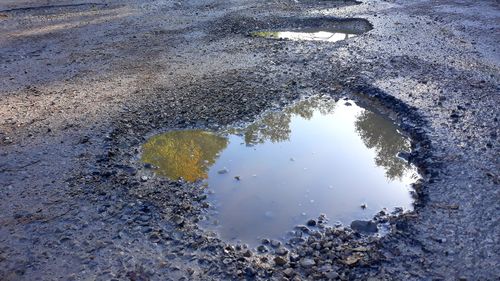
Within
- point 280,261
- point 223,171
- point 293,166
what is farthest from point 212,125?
point 280,261

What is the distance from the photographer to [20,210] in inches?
183

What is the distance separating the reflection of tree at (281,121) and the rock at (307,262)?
8.13 ft

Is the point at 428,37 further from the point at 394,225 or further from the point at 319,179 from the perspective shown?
the point at 394,225

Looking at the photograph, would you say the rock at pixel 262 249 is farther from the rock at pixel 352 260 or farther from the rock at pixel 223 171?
the rock at pixel 223 171

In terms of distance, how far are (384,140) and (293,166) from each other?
4.55ft

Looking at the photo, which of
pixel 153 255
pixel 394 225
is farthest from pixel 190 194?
pixel 394 225

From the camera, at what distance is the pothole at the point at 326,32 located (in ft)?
33.4

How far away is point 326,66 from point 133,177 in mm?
4446

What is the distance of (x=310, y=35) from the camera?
10352mm

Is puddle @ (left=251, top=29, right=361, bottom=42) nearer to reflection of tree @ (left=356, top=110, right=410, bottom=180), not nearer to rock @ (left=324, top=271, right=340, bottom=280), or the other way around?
reflection of tree @ (left=356, top=110, right=410, bottom=180)

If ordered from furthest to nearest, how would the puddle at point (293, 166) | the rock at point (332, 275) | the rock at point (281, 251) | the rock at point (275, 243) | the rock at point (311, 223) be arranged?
1. the puddle at point (293, 166)
2. the rock at point (311, 223)
3. the rock at point (275, 243)
4. the rock at point (281, 251)
5. the rock at point (332, 275)

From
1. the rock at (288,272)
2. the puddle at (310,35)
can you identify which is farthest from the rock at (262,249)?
the puddle at (310,35)

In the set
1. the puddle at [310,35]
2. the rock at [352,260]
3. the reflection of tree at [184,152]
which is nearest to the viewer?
the rock at [352,260]

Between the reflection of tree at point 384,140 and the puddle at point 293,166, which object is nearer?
the puddle at point 293,166
